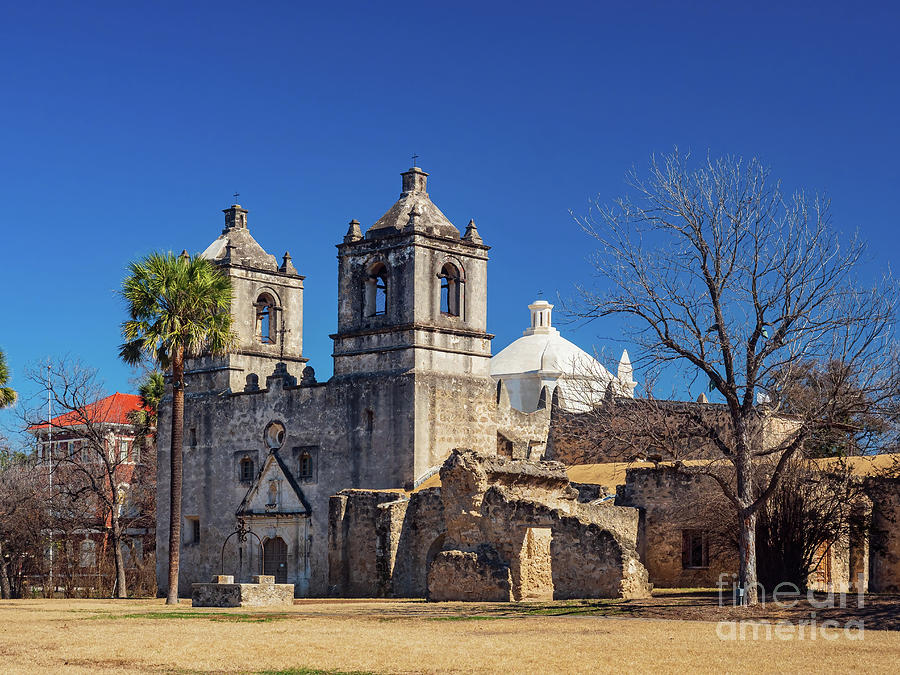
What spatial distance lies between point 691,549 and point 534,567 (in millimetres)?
5173

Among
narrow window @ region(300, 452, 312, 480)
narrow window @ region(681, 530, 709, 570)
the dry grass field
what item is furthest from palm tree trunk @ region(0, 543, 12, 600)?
narrow window @ region(681, 530, 709, 570)

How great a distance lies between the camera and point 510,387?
5844cm

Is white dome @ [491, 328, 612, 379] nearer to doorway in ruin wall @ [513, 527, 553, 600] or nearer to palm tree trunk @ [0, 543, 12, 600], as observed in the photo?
palm tree trunk @ [0, 543, 12, 600]

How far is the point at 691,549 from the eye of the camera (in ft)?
98.5

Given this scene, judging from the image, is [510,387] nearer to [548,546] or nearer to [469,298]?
[469,298]

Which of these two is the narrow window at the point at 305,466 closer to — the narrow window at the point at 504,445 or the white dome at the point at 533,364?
the narrow window at the point at 504,445

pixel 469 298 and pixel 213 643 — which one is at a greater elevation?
pixel 469 298

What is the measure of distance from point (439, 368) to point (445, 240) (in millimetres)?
3954

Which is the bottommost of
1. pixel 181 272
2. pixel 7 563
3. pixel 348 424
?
pixel 7 563

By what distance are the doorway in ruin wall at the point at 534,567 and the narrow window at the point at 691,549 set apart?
14.9ft

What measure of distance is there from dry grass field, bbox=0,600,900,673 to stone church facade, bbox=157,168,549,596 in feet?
47.7

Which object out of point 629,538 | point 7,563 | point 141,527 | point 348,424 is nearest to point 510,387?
point 141,527

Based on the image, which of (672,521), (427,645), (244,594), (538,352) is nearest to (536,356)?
(538,352)

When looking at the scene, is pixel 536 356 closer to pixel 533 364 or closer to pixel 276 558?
pixel 533 364
